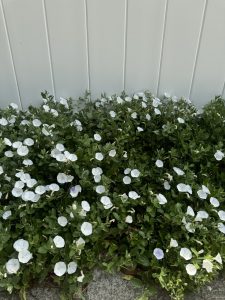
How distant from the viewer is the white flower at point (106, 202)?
4.99 feet

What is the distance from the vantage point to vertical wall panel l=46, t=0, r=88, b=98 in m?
1.79

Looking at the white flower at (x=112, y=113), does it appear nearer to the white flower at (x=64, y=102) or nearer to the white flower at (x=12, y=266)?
the white flower at (x=64, y=102)

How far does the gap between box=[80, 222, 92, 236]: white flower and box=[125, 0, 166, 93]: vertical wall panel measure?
0.96 meters

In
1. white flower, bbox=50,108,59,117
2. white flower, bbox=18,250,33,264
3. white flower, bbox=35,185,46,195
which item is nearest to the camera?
white flower, bbox=18,250,33,264

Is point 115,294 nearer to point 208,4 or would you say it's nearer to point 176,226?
point 176,226

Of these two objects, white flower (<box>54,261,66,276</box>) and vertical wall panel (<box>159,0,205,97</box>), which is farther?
vertical wall panel (<box>159,0,205,97</box>)

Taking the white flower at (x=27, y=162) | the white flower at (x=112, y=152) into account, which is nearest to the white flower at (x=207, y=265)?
the white flower at (x=112, y=152)

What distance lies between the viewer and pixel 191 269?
1.38 m

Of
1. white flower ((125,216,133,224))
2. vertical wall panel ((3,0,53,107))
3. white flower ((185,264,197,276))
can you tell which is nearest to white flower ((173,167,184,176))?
white flower ((125,216,133,224))

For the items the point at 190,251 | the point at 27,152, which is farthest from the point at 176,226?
the point at 27,152

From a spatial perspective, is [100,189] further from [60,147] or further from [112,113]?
[112,113]

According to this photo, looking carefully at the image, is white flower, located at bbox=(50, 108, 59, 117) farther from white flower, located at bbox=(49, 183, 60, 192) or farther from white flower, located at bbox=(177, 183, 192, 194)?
white flower, located at bbox=(177, 183, 192, 194)

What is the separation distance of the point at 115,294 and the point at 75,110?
3.61 ft

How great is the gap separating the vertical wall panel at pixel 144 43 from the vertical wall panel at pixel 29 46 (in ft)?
1.48
